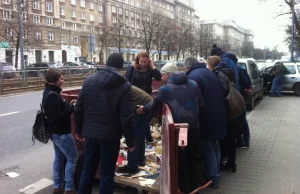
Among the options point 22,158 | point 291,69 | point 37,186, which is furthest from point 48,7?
point 37,186

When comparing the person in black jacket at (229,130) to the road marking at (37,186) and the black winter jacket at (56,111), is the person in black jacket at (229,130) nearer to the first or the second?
the black winter jacket at (56,111)

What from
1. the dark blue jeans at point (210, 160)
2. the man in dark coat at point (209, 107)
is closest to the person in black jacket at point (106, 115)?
the man in dark coat at point (209, 107)

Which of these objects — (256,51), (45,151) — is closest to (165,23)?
(45,151)

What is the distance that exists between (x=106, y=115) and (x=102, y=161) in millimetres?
524

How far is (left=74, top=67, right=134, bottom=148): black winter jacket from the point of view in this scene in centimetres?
341

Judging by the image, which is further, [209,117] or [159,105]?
[209,117]

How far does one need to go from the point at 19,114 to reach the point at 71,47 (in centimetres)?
5235

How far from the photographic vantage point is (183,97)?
367cm

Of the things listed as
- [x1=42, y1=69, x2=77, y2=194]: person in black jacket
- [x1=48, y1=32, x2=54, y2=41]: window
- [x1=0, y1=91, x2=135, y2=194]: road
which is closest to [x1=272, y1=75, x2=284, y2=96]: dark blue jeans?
[x1=0, y1=91, x2=135, y2=194]: road

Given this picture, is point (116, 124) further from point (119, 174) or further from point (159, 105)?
point (119, 174)

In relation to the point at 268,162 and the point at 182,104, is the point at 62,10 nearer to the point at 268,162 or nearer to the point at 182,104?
the point at 268,162

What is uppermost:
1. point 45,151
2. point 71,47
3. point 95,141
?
point 71,47

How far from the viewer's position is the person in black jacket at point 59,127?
3822 mm

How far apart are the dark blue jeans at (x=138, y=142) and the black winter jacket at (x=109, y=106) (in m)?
1.03
